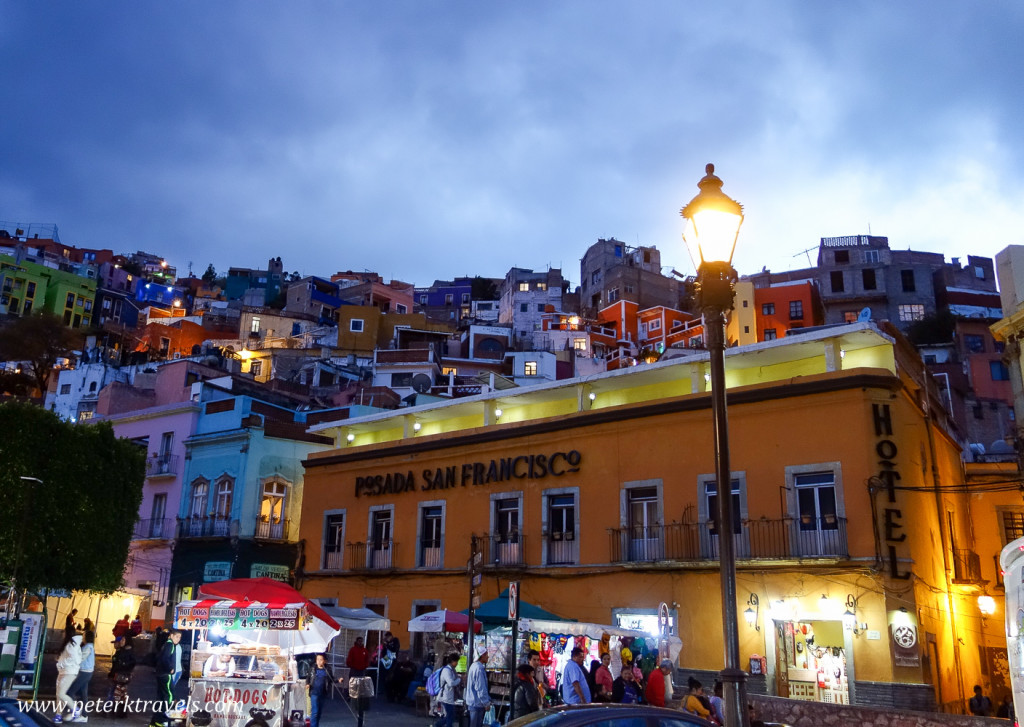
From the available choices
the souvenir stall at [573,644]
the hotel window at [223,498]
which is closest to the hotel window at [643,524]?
the souvenir stall at [573,644]

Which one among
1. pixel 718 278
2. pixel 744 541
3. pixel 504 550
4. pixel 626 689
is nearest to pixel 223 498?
pixel 504 550

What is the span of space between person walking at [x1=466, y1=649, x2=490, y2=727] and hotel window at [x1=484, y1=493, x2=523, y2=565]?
31.4 feet

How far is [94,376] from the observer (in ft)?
169

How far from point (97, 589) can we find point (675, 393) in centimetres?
1572

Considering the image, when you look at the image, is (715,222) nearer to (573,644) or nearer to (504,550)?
(573,644)

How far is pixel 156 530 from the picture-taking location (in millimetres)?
34719

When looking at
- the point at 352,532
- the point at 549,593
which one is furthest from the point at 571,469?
the point at 352,532

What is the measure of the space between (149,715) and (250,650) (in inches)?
169

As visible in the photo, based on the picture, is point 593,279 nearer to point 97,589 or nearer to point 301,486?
point 301,486

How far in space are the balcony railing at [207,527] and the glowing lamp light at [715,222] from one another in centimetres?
2840

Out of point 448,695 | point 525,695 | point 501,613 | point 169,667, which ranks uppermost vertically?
point 501,613

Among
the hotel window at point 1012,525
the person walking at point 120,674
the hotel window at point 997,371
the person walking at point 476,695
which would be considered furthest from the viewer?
the hotel window at point 997,371

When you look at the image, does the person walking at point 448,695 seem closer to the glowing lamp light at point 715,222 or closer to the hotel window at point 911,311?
the glowing lamp light at point 715,222

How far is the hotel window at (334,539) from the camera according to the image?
95.8 ft
